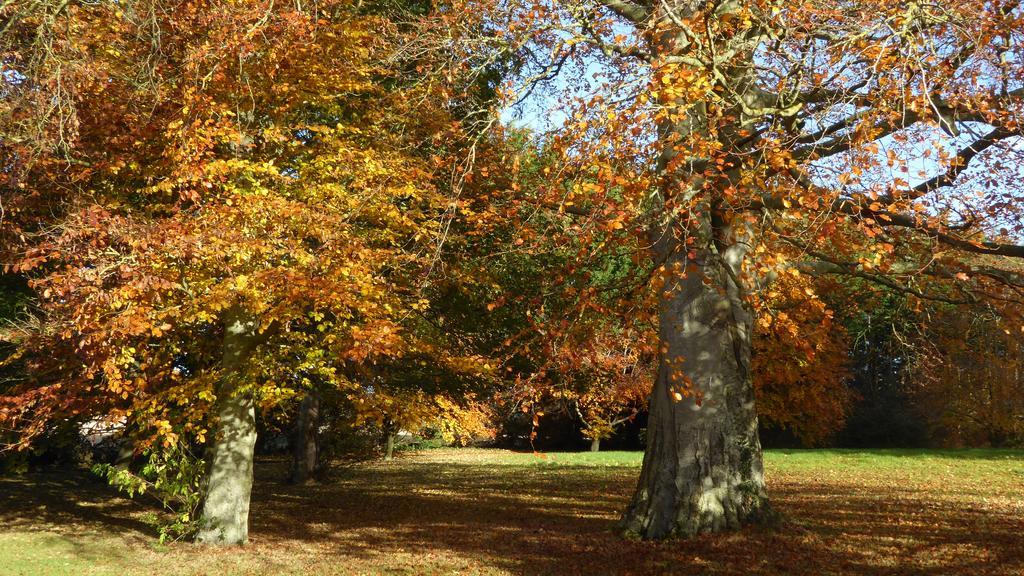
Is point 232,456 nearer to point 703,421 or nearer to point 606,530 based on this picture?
point 606,530

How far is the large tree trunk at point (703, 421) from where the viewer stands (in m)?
9.41

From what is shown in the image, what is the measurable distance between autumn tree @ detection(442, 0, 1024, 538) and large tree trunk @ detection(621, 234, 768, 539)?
0.9 inches

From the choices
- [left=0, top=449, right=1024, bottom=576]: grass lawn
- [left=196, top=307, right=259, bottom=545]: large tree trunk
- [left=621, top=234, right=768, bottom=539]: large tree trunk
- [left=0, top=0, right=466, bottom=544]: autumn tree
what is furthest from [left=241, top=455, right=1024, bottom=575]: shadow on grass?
[left=0, top=0, right=466, bottom=544]: autumn tree

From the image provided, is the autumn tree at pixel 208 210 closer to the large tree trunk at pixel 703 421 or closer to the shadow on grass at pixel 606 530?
the shadow on grass at pixel 606 530

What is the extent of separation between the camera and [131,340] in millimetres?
10695

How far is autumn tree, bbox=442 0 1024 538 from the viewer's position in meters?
7.89

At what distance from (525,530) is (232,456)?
459 cm

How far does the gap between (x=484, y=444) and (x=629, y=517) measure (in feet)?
108

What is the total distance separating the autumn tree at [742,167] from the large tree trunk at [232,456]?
509 centimetres

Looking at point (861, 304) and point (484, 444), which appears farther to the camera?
point (484, 444)

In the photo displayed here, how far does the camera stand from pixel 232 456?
1188 cm

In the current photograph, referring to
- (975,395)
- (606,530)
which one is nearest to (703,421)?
(606,530)

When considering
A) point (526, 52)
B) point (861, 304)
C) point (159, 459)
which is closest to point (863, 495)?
point (861, 304)

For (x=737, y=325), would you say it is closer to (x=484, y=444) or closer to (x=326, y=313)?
(x=326, y=313)
